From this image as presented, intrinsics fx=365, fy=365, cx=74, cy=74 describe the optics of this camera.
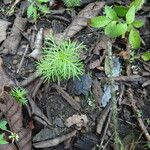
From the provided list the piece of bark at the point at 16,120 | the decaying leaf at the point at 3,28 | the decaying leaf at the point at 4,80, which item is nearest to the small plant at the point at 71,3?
the decaying leaf at the point at 3,28

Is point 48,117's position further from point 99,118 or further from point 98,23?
point 98,23

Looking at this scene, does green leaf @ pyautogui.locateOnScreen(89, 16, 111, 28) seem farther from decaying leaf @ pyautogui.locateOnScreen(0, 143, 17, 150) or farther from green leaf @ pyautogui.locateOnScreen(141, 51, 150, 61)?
decaying leaf @ pyautogui.locateOnScreen(0, 143, 17, 150)

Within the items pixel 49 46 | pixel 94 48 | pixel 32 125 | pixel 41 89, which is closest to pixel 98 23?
pixel 94 48

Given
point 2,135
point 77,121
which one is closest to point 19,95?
point 2,135

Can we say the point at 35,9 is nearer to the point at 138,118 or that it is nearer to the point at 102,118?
the point at 102,118

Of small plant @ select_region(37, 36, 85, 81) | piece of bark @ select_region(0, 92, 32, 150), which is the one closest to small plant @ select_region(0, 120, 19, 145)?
piece of bark @ select_region(0, 92, 32, 150)

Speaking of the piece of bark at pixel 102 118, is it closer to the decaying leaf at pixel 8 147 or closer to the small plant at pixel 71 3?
the decaying leaf at pixel 8 147
